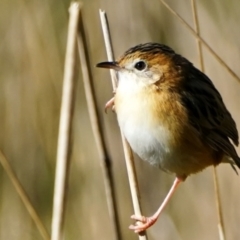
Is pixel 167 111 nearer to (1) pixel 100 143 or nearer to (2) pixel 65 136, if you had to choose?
(1) pixel 100 143

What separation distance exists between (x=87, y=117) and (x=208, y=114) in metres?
0.97

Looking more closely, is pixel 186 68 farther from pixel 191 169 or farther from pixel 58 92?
pixel 58 92

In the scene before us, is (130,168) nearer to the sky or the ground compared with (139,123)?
nearer to the ground

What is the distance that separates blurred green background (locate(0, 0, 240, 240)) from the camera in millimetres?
3666

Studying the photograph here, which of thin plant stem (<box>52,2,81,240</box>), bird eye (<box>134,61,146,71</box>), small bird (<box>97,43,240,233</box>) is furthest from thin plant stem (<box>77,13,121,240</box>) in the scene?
bird eye (<box>134,61,146,71</box>)

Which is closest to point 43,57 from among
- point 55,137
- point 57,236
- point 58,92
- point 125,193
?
point 58,92

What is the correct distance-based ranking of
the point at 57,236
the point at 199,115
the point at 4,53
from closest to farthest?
the point at 57,236
the point at 199,115
the point at 4,53

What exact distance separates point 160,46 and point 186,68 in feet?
0.62

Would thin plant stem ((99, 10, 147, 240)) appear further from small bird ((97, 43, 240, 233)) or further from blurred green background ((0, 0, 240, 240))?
blurred green background ((0, 0, 240, 240))

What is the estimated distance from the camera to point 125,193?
3.83 metres

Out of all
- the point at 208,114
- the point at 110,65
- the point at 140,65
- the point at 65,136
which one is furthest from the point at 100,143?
the point at 208,114

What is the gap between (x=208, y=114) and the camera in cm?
311

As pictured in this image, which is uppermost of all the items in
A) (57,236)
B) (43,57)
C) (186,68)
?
(43,57)

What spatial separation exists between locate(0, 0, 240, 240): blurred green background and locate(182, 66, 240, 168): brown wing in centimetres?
66
